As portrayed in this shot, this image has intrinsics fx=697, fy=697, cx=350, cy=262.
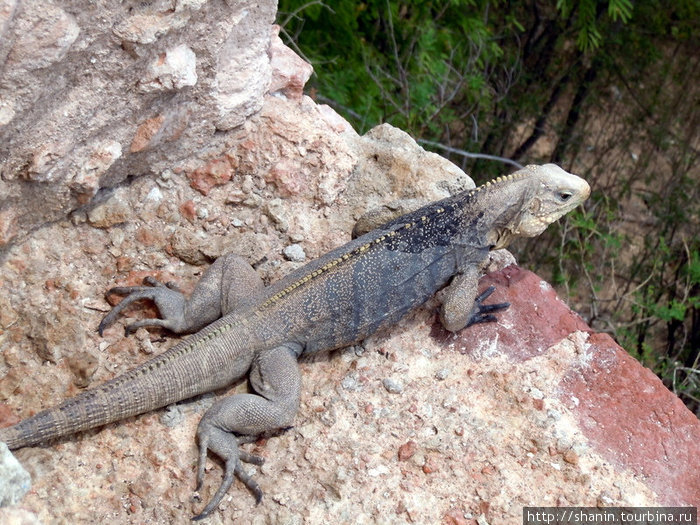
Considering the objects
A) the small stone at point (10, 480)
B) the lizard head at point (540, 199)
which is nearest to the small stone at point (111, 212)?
the small stone at point (10, 480)

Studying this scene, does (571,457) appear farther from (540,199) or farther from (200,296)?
(200,296)

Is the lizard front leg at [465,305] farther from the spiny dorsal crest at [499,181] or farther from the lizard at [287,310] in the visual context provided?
the spiny dorsal crest at [499,181]

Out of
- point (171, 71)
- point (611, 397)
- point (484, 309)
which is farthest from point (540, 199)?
point (171, 71)

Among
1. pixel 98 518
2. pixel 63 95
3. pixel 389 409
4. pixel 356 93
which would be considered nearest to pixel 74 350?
pixel 98 518

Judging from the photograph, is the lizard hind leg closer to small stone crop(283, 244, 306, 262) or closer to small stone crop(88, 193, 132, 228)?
small stone crop(283, 244, 306, 262)

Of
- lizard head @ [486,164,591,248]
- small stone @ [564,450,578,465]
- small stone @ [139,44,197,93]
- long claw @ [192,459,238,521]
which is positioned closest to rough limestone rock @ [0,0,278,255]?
small stone @ [139,44,197,93]
